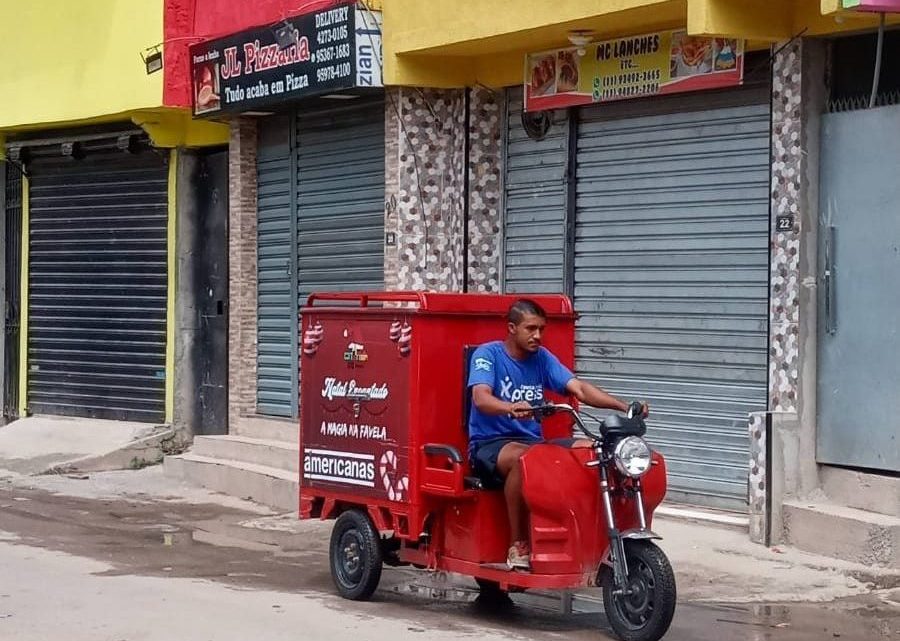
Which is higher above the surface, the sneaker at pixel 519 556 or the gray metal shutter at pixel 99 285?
the gray metal shutter at pixel 99 285

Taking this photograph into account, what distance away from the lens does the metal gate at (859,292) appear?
10.5 m

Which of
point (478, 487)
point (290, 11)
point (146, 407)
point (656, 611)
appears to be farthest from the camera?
point (146, 407)

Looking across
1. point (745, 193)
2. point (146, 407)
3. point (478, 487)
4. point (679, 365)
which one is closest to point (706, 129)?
point (745, 193)

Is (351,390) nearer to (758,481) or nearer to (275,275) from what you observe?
(758,481)

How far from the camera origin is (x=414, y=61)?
45.3ft

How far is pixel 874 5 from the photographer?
9.62 m

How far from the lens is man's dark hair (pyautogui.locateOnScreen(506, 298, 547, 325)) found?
8633mm

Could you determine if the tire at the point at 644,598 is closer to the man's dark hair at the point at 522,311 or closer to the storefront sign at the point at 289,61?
the man's dark hair at the point at 522,311

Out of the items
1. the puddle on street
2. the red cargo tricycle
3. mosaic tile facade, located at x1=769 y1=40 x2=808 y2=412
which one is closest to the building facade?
mosaic tile facade, located at x1=769 y1=40 x2=808 y2=412

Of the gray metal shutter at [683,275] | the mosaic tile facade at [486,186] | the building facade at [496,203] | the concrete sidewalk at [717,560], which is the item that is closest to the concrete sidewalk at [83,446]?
the building facade at [496,203]

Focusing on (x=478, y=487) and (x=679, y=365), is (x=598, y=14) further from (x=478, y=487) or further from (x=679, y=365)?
(x=478, y=487)

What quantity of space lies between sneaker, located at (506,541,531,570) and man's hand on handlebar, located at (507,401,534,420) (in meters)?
0.71

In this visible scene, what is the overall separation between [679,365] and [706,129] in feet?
5.93

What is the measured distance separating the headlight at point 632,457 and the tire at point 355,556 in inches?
74.8
